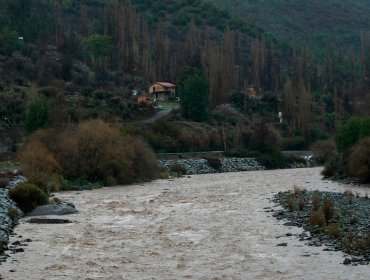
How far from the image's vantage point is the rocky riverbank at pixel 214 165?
247 feet

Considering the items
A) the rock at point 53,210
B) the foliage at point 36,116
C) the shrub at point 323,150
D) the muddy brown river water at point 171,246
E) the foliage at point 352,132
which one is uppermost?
the foliage at point 36,116

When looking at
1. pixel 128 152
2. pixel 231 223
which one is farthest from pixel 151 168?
pixel 231 223

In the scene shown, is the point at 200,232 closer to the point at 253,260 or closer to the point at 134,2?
the point at 253,260

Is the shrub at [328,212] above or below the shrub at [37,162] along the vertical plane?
below

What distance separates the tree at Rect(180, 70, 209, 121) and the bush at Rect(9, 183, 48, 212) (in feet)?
199

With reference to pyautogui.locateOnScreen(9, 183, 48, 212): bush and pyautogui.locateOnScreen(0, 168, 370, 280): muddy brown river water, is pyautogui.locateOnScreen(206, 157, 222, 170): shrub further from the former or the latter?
pyautogui.locateOnScreen(9, 183, 48, 212): bush

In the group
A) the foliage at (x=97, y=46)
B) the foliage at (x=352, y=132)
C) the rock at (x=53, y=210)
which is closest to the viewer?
the rock at (x=53, y=210)

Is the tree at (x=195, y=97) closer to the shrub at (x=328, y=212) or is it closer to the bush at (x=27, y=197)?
the bush at (x=27, y=197)

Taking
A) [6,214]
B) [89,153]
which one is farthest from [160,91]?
[6,214]

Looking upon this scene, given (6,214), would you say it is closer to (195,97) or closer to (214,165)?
(214,165)

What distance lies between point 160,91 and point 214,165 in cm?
3787

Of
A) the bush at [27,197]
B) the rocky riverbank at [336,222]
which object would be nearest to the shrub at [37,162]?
the bush at [27,197]

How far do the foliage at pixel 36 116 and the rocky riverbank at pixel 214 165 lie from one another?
41.3 ft

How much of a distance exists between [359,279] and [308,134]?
81.7 metres
